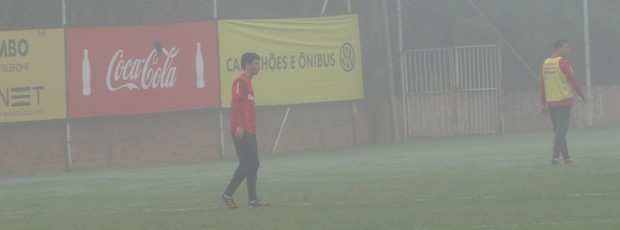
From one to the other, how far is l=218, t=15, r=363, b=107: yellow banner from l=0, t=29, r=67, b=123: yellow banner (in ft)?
11.9

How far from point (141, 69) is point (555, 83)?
33.7 ft

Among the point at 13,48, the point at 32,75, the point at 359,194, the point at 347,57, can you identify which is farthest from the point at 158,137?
the point at 359,194

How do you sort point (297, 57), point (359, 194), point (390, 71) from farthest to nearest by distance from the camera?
point (390, 71) < point (297, 57) < point (359, 194)

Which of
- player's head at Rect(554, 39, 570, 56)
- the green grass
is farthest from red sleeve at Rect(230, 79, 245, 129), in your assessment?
player's head at Rect(554, 39, 570, 56)

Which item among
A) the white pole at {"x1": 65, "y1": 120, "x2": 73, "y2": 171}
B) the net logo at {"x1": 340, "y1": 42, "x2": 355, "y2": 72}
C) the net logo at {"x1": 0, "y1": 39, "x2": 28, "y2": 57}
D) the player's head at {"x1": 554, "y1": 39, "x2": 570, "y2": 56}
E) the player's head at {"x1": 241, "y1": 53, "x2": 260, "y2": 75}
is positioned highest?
the net logo at {"x1": 0, "y1": 39, "x2": 28, "y2": 57}

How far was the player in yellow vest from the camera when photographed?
19.2 m

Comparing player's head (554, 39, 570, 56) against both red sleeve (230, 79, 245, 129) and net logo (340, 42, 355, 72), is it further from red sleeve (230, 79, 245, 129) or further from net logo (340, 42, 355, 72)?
net logo (340, 42, 355, 72)

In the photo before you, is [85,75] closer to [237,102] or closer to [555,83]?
[555,83]

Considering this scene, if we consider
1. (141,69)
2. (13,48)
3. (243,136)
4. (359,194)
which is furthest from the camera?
(141,69)

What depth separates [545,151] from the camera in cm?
2330

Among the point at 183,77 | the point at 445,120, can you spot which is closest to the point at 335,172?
the point at 183,77

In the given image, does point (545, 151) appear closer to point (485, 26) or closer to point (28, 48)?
point (28, 48)

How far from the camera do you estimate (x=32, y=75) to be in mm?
25281

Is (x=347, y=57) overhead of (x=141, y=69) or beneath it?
overhead
